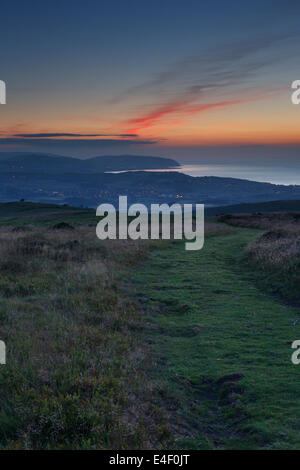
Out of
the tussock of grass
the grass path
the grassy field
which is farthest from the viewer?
the tussock of grass

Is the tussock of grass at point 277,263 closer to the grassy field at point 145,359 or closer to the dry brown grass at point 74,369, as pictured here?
the grassy field at point 145,359

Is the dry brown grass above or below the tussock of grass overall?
below

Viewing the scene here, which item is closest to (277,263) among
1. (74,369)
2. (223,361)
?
(223,361)

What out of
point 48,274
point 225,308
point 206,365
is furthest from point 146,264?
point 206,365

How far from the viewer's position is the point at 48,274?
595 inches

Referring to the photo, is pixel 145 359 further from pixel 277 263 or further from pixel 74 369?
pixel 277 263

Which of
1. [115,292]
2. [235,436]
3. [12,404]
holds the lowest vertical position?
[235,436]

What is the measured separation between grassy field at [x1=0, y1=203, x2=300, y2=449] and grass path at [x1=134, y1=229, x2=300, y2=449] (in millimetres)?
27

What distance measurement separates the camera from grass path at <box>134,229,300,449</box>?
573 cm

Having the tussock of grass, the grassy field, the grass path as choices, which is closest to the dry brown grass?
the grassy field

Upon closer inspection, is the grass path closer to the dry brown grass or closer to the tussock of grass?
the dry brown grass
